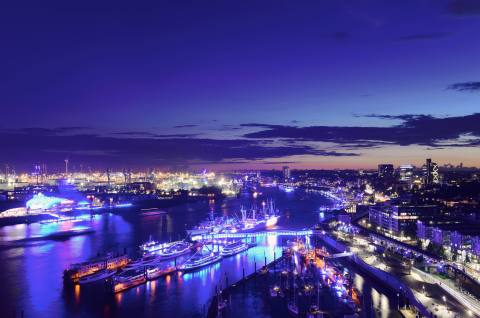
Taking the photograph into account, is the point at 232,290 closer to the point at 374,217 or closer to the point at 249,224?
the point at 249,224

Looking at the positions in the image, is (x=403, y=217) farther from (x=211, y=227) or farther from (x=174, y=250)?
(x=174, y=250)

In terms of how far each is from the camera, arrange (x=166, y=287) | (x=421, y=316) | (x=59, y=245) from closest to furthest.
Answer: (x=421, y=316)
(x=166, y=287)
(x=59, y=245)

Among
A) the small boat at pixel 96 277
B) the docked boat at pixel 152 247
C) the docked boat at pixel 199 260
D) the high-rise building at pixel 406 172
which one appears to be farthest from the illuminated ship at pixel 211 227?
the high-rise building at pixel 406 172

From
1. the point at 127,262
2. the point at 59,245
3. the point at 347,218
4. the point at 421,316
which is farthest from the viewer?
the point at 347,218

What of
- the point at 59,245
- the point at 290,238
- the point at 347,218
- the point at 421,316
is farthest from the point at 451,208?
the point at 59,245

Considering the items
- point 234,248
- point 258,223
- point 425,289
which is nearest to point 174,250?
point 234,248
